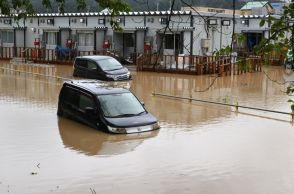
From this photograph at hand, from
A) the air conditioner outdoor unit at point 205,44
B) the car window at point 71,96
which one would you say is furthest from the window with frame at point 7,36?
the car window at point 71,96

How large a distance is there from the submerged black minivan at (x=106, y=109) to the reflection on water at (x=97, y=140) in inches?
9.9

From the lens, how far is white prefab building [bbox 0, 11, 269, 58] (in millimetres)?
37781

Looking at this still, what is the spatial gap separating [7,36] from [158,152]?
4091cm

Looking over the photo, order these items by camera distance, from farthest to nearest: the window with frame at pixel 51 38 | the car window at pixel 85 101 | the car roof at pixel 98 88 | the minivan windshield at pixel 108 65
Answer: the window with frame at pixel 51 38
the minivan windshield at pixel 108 65
the car roof at pixel 98 88
the car window at pixel 85 101

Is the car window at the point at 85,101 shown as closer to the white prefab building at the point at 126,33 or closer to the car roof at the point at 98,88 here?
the car roof at the point at 98,88

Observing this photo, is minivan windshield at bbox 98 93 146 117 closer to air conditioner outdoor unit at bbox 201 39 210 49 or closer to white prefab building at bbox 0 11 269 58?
white prefab building at bbox 0 11 269 58

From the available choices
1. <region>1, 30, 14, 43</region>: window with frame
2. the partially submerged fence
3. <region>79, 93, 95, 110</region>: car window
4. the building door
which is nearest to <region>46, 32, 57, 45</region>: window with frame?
<region>1, 30, 14, 43</region>: window with frame

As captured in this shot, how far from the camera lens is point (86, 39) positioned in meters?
44.6

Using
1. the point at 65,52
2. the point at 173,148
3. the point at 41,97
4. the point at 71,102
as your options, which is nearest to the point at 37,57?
the point at 65,52

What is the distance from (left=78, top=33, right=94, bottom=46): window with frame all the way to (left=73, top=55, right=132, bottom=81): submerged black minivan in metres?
12.1

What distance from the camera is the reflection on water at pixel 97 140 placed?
13594 mm

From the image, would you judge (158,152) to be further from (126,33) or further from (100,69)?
(126,33)

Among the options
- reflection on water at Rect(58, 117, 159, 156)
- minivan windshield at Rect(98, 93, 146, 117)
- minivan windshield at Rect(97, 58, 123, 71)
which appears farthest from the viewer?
minivan windshield at Rect(97, 58, 123, 71)

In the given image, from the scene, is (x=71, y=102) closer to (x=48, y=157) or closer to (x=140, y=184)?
(x=48, y=157)
